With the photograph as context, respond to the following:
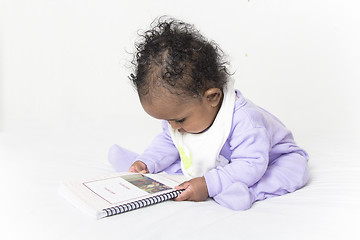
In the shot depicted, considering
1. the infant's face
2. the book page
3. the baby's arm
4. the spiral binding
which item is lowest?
the spiral binding

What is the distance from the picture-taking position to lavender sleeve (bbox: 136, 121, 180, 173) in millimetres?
1217

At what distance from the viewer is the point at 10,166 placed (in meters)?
1.24

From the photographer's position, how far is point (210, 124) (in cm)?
111

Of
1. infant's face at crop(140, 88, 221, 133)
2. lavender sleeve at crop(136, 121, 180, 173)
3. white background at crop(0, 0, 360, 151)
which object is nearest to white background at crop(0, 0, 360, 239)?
white background at crop(0, 0, 360, 151)

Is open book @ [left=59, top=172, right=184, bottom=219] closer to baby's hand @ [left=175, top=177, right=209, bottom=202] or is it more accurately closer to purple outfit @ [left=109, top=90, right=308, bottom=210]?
baby's hand @ [left=175, top=177, right=209, bottom=202]

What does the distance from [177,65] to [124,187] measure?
34cm

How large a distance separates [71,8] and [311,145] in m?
1.53

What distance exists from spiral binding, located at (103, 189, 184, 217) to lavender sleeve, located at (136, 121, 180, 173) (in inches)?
10.5

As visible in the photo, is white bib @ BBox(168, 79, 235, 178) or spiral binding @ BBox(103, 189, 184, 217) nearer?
spiral binding @ BBox(103, 189, 184, 217)

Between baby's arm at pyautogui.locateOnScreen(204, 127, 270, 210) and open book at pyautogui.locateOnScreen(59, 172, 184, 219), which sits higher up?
baby's arm at pyautogui.locateOnScreen(204, 127, 270, 210)

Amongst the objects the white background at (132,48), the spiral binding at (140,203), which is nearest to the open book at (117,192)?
the spiral binding at (140,203)

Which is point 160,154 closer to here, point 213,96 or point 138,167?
point 138,167

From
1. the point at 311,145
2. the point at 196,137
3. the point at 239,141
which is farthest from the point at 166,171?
the point at 311,145

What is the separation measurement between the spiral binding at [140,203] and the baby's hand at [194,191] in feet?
0.04
